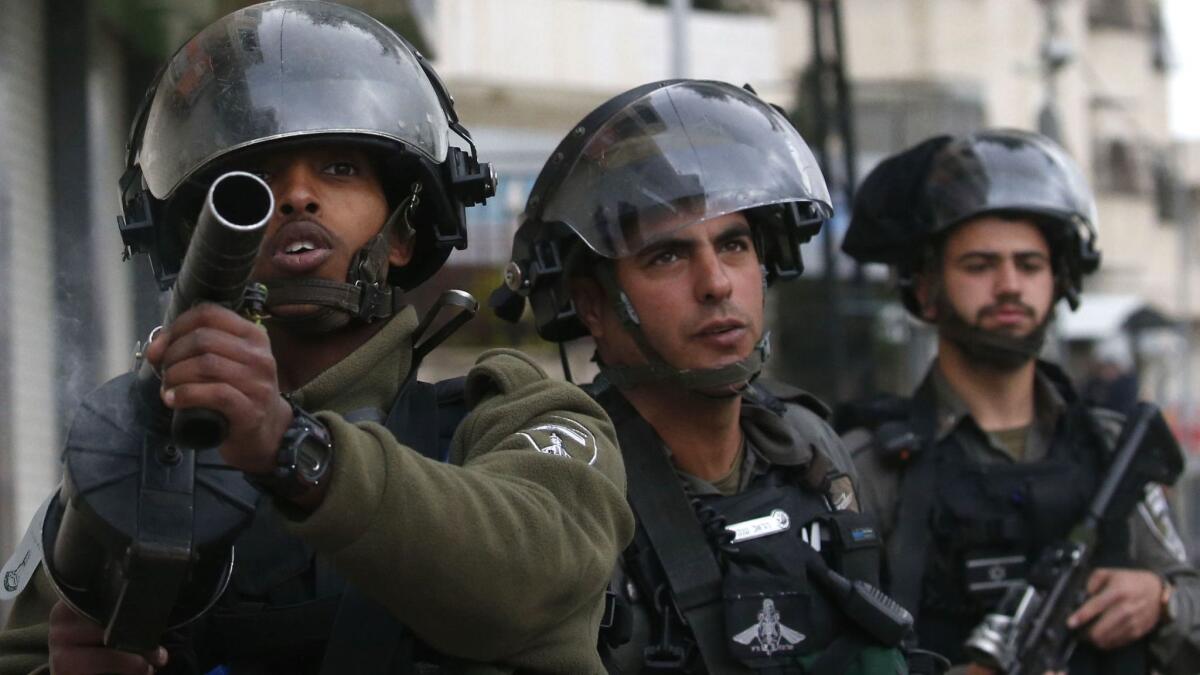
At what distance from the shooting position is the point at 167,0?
7.87m

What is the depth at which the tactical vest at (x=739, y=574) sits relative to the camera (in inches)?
132

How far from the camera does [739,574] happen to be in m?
3.41

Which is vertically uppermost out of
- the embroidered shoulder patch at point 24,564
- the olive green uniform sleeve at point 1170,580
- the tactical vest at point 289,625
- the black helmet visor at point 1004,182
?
the embroidered shoulder patch at point 24,564

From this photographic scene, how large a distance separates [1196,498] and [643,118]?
22700 millimetres

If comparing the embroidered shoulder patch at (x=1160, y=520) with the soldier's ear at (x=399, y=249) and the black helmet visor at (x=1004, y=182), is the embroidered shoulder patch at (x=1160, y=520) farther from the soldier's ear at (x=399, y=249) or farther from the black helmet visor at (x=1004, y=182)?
the soldier's ear at (x=399, y=249)

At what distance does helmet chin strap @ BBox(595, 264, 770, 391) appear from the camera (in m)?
3.54

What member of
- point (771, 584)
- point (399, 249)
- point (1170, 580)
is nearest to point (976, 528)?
point (1170, 580)

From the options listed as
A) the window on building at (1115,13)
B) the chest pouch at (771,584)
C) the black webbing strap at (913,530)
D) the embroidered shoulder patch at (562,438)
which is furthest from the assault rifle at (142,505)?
the window on building at (1115,13)

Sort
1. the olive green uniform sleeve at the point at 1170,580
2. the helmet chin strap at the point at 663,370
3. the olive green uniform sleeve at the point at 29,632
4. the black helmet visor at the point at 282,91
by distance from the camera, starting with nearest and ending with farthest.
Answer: the olive green uniform sleeve at the point at 29,632
the black helmet visor at the point at 282,91
the helmet chin strap at the point at 663,370
the olive green uniform sleeve at the point at 1170,580

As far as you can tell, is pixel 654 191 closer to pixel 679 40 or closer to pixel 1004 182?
pixel 1004 182

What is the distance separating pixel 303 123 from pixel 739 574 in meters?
1.25

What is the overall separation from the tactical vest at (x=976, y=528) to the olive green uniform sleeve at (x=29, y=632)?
231 centimetres

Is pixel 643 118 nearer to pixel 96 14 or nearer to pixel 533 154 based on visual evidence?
pixel 96 14

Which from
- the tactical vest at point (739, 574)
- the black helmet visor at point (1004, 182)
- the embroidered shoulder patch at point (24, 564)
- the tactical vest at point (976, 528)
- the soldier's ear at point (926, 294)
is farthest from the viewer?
the soldier's ear at point (926, 294)
